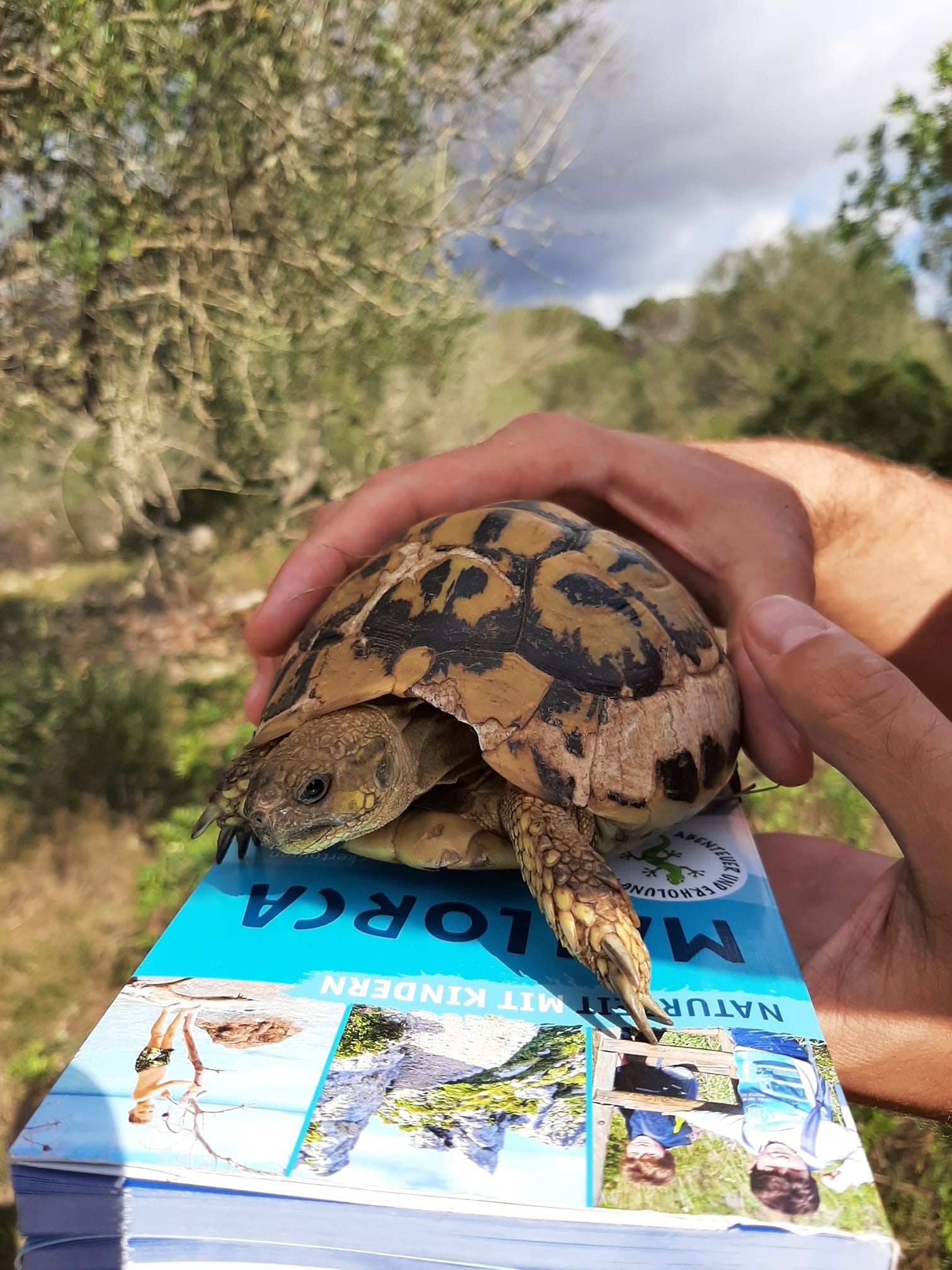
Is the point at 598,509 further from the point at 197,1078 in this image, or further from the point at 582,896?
the point at 197,1078

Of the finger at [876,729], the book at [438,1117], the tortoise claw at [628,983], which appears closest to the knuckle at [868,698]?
the finger at [876,729]

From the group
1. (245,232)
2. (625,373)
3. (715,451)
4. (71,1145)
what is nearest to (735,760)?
(715,451)

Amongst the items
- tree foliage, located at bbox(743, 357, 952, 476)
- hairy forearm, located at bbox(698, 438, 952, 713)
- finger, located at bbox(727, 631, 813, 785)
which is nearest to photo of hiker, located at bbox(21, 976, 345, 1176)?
finger, located at bbox(727, 631, 813, 785)

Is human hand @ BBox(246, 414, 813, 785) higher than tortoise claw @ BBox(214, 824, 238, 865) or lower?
higher

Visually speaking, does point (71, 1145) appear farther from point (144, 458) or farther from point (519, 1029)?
point (144, 458)

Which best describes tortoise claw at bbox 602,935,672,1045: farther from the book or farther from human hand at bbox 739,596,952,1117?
human hand at bbox 739,596,952,1117

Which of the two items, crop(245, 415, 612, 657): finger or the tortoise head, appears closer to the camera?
the tortoise head

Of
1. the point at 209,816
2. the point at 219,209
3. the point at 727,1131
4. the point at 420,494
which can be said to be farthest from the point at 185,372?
the point at 727,1131
